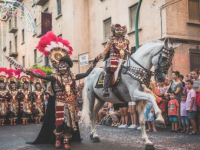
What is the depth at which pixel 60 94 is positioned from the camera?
7484mm

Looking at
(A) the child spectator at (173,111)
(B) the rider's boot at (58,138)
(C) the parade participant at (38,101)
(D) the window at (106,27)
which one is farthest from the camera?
(D) the window at (106,27)

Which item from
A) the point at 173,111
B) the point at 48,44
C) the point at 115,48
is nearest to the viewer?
the point at 48,44

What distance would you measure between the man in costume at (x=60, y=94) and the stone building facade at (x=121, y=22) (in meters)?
4.63

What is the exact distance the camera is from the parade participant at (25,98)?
1534 cm

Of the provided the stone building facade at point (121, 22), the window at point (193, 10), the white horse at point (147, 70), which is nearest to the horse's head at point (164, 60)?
the white horse at point (147, 70)

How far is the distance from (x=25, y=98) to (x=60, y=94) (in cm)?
843

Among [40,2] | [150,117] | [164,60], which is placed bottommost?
[150,117]

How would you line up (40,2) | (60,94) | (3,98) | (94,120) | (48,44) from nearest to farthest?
1. (60,94)
2. (48,44)
3. (94,120)
4. (3,98)
5. (40,2)

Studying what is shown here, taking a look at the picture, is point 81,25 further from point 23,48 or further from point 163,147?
point 163,147

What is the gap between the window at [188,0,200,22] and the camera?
16.8 m

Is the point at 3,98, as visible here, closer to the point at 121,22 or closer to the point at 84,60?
the point at 84,60

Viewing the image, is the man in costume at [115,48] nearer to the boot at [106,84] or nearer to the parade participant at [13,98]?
the boot at [106,84]

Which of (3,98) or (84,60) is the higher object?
(84,60)

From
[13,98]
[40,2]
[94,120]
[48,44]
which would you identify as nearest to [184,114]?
[94,120]
